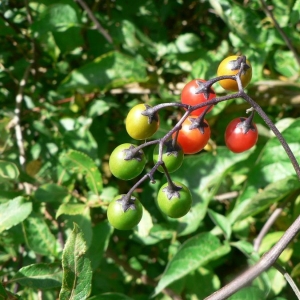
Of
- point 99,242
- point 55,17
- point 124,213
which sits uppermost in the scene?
point 55,17

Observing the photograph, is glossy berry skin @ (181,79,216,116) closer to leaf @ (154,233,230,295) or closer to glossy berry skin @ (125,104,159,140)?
glossy berry skin @ (125,104,159,140)

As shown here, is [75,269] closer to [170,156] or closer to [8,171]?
[170,156]

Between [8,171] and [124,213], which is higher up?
[124,213]

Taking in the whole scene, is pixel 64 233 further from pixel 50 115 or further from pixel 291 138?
pixel 291 138

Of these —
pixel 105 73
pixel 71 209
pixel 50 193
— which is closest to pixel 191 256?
pixel 71 209

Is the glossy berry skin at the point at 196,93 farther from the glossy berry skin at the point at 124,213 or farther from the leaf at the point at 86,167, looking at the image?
the leaf at the point at 86,167
